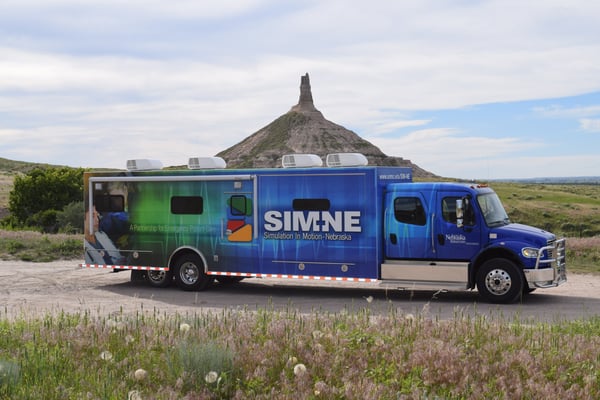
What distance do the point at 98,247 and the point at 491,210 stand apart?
9742mm

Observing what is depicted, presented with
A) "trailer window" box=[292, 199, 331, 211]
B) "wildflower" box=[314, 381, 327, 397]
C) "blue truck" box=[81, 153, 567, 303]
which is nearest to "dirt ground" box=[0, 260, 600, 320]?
"blue truck" box=[81, 153, 567, 303]

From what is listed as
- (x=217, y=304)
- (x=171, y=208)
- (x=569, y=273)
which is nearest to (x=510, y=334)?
(x=217, y=304)

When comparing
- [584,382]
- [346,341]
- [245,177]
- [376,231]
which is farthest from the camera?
[245,177]

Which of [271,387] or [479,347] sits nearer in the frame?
[271,387]

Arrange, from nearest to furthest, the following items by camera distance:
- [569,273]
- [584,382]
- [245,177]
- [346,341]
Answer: [584,382] → [346,341] → [245,177] → [569,273]

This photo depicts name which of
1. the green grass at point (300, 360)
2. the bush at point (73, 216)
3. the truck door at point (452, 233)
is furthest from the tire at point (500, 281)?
the bush at point (73, 216)

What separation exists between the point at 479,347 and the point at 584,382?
54.0 inches

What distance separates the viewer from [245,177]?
53.9ft

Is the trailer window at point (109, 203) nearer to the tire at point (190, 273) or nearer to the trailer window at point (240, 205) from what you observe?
the tire at point (190, 273)

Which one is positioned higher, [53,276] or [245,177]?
[245,177]

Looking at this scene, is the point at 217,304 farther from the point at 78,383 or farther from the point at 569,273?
the point at 569,273

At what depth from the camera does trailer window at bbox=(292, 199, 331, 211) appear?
1552 centimetres

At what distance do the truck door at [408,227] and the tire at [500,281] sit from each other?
3.71 ft

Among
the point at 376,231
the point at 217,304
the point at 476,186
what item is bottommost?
the point at 217,304
